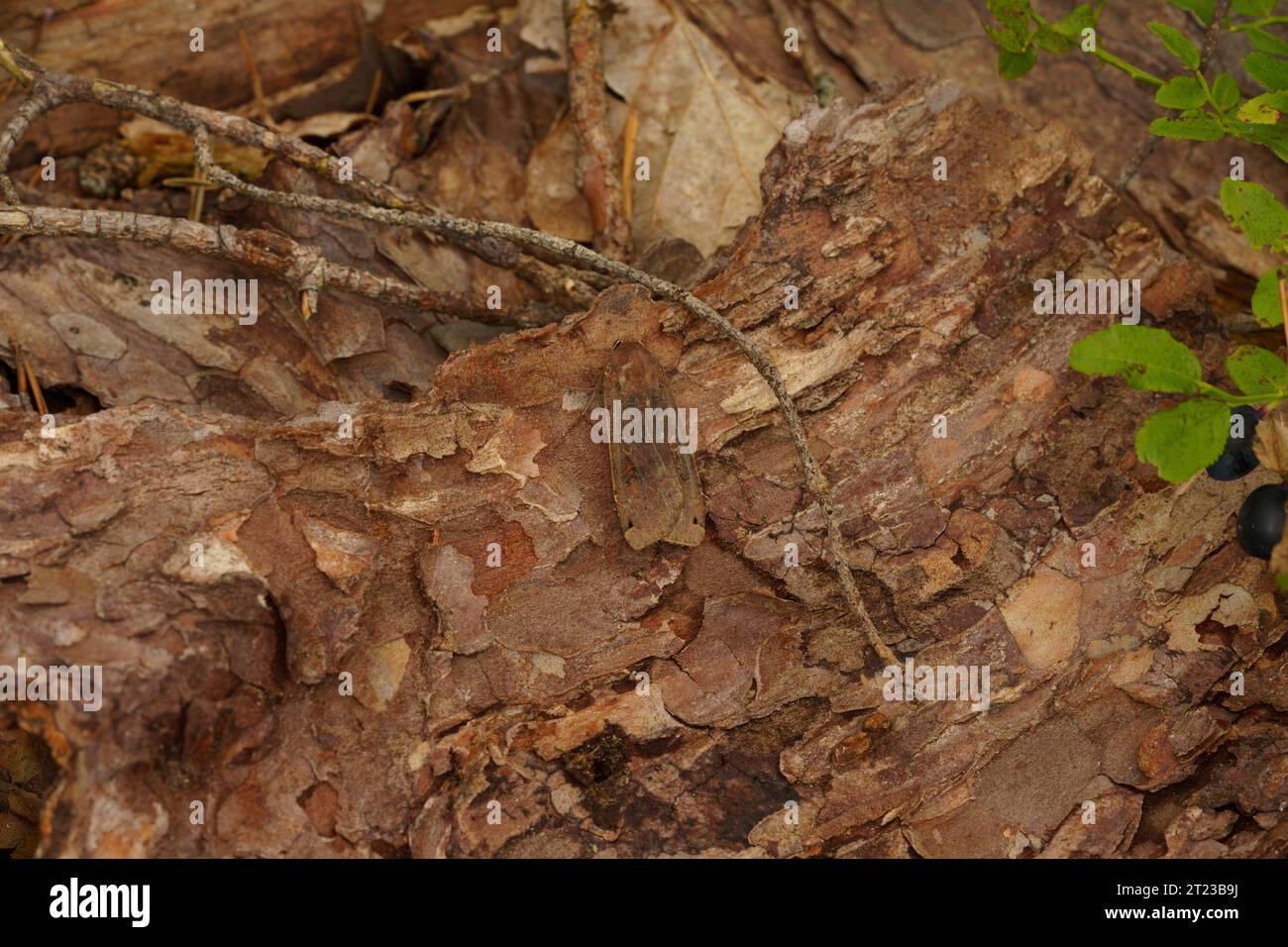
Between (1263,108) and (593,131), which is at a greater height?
(593,131)

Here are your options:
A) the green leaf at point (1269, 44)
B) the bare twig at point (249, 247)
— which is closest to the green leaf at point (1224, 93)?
the green leaf at point (1269, 44)

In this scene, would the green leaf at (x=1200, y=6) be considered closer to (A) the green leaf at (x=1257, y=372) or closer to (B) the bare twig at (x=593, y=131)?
(A) the green leaf at (x=1257, y=372)

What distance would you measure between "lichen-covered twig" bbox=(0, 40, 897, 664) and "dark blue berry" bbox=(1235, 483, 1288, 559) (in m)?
0.97

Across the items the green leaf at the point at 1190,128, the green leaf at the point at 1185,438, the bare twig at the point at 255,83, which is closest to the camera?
the green leaf at the point at 1185,438

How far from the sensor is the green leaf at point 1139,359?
7.99 feet

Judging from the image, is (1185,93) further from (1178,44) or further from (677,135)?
(677,135)

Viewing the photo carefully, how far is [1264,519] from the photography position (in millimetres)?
2637

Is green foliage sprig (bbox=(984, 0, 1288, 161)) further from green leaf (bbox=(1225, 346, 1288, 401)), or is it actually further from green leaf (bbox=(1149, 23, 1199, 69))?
green leaf (bbox=(1225, 346, 1288, 401))

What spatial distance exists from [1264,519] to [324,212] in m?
2.59

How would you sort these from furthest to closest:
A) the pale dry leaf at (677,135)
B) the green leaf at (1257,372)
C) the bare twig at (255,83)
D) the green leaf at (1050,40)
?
the bare twig at (255,83) < the pale dry leaf at (677,135) < the green leaf at (1050,40) < the green leaf at (1257,372)

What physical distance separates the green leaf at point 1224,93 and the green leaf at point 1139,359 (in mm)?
697

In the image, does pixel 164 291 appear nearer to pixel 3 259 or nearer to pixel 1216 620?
pixel 3 259

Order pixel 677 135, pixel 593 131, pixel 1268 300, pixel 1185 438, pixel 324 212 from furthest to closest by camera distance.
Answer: pixel 677 135
pixel 593 131
pixel 324 212
pixel 1268 300
pixel 1185 438

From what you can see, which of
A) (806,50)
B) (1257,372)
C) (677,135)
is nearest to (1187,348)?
(1257,372)
